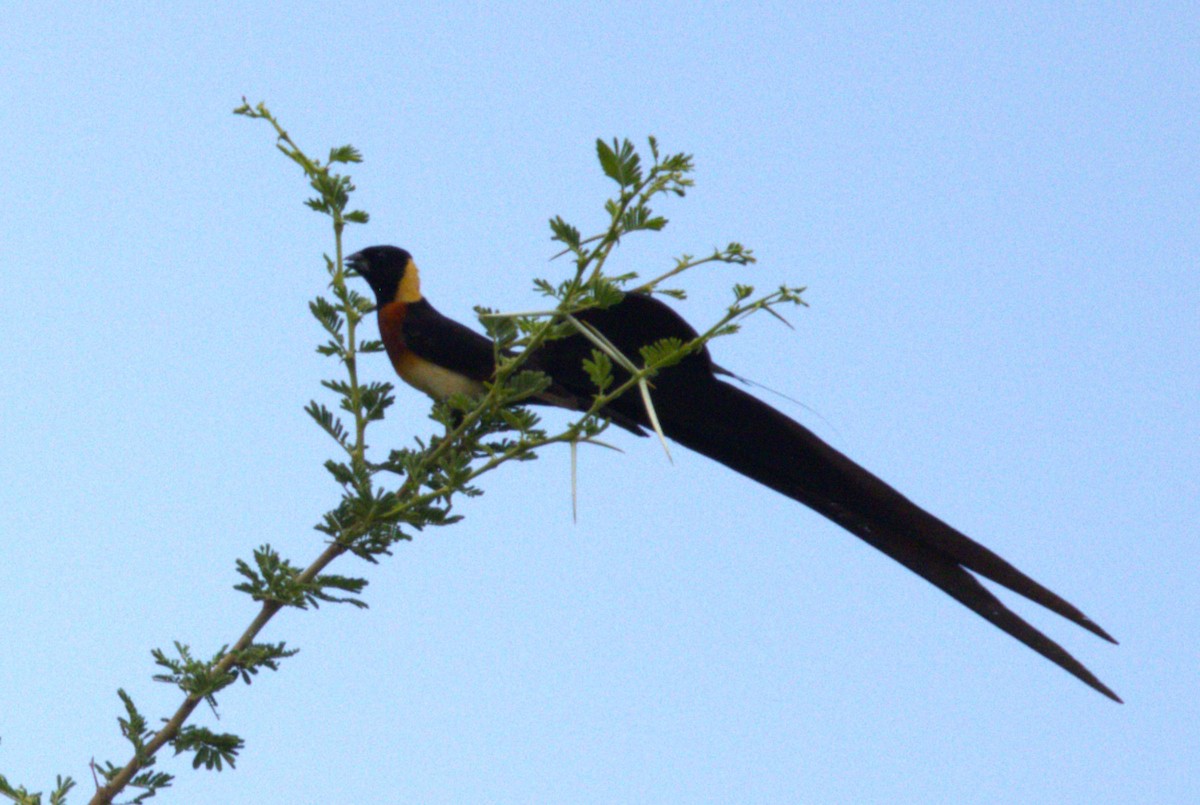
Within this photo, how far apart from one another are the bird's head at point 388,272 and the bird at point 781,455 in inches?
31.7

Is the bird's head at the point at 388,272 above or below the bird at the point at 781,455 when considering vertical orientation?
above

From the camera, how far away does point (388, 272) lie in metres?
3.89

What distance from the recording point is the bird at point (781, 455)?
101 inches

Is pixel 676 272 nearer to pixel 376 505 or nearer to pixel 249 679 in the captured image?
pixel 376 505

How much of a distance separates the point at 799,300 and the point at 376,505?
0.89 meters

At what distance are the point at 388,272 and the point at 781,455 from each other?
5.22ft

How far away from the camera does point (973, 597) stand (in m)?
2.67

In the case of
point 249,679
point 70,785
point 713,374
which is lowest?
point 70,785

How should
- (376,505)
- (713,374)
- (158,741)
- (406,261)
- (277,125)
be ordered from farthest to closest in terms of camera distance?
1. (406,261)
2. (713,374)
3. (277,125)
4. (376,505)
5. (158,741)

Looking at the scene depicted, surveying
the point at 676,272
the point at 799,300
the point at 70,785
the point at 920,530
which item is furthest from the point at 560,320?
the point at 70,785

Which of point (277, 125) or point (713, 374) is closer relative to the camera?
point (277, 125)

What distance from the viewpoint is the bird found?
2.56 meters

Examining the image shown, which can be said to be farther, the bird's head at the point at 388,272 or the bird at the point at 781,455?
the bird's head at the point at 388,272

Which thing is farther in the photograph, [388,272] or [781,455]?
[388,272]
